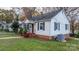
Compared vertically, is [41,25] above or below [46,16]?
below

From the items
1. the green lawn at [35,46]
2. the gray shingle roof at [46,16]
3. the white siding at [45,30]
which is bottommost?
the green lawn at [35,46]

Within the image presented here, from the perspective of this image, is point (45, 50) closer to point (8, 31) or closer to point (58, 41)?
point (58, 41)

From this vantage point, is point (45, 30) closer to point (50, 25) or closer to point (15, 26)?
point (50, 25)

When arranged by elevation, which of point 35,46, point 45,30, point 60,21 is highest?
point 60,21

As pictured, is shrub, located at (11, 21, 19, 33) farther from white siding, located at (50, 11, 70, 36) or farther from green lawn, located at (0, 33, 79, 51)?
white siding, located at (50, 11, 70, 36)

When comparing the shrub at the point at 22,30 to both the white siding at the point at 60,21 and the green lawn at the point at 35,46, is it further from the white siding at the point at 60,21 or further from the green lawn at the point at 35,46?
the white siding at the point at 60,21

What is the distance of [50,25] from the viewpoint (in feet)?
14.3

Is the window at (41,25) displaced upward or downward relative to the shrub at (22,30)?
upward

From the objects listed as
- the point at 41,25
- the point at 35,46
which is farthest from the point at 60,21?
the point at 35,46

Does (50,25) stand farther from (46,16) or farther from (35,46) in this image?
(35,46)

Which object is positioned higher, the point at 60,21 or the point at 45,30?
the point at 60,21

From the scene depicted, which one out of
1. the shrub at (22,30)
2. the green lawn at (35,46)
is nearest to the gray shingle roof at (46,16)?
the shrub at (22,30)

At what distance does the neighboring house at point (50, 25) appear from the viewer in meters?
4.35

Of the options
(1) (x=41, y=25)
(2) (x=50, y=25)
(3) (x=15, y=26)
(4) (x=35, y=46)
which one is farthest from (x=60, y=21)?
(3) (x=15, y=26)
